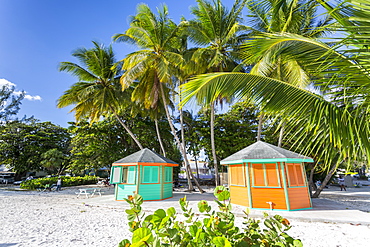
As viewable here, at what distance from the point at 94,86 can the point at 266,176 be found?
44.3 feet

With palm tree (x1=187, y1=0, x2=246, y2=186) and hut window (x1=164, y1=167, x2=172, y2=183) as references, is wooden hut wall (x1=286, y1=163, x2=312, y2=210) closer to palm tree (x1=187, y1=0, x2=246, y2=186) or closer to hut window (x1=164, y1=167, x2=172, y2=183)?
palm tree (x1=187, y1=0, x2=246, y2=186)

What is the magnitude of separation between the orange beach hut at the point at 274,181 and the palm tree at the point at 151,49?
6.85 m

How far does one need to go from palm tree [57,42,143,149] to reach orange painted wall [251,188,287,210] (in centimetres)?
905

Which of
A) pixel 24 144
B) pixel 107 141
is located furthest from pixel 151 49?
pixel 24 144

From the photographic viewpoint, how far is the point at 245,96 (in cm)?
300

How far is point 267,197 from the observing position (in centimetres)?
807

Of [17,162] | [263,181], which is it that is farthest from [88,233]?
[17,162]

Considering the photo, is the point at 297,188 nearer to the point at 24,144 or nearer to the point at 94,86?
the point at 94,86

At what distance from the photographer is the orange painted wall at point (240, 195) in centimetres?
863

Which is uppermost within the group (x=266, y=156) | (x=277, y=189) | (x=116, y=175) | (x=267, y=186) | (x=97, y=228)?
(x=266, y=156)

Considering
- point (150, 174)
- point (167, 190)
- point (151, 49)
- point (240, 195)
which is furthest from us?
point (151, 49)

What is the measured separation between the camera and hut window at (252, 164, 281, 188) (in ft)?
26.6

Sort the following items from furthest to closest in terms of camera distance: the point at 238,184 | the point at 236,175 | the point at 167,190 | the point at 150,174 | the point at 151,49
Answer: the point at 151,49 < the point at 167,190 < the point at 150,174 < the point at 236,175 < the point at 238,184

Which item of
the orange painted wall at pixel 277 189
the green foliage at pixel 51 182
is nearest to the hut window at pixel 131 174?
the orange painted wall at pixel 277 189
